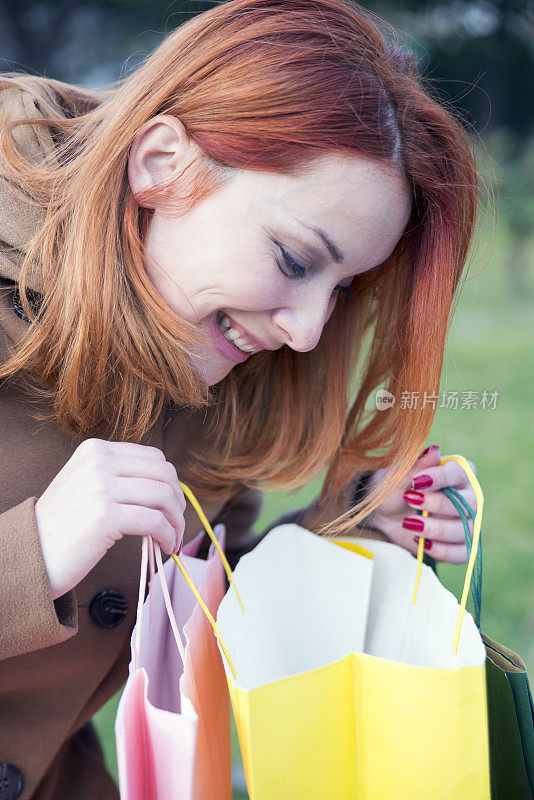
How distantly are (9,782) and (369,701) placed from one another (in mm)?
611

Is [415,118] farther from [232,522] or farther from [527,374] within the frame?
[527,374]

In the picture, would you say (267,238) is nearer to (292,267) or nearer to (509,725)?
(292,267)

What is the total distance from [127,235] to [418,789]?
79 cm

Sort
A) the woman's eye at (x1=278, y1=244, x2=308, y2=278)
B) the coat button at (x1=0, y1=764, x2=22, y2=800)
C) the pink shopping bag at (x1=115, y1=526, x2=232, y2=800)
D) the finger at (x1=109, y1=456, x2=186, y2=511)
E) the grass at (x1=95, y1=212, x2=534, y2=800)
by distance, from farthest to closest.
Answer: the grass at (x1=95, y1=212, x2=534, y2=800) < the coat button at (x1=0, y1=764, x2=22, y2=800) < the woman's eye at (x1=278, y1=244, x2=308, y2=278) < the finger at (x1=109, y1=456, x2=186, y2=511) < the pink shopping bag at (x1=115, y1=526, x2=232, y2=800)

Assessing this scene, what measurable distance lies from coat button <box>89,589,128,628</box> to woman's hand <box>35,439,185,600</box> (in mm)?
267

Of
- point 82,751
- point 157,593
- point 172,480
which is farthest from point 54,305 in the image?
point 82,751

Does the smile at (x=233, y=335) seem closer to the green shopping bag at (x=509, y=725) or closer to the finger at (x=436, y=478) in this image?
Result: the finger at (x=436, y=478)

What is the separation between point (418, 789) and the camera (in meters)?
0.83

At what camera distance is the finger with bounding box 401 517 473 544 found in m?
1.17

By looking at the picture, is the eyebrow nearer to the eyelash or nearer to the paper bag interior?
the eyelash

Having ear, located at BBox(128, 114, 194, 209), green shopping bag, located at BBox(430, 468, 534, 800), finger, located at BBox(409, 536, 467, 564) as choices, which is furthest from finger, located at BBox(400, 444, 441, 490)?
ear, located at BBox(128, 114, 194, 209)

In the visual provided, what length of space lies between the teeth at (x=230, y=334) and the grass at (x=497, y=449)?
1.19 feet

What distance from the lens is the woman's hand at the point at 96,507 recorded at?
0.84 metres

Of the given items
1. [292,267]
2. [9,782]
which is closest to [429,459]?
[292,267]
